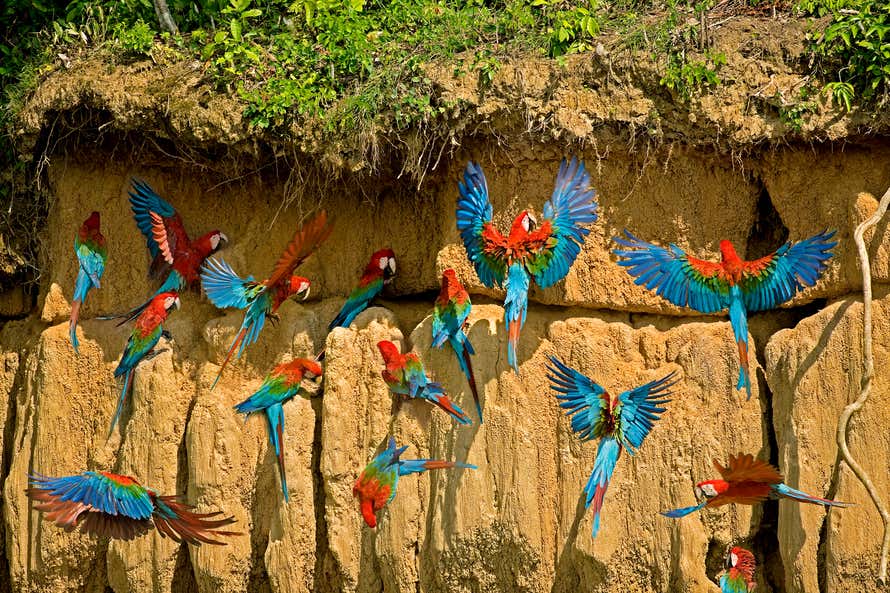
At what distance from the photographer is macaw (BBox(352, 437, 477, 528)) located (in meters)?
6.16

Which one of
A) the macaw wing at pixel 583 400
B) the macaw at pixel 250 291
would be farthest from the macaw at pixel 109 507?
the macaw wing at pixel 583 400

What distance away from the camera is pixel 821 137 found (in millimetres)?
5957

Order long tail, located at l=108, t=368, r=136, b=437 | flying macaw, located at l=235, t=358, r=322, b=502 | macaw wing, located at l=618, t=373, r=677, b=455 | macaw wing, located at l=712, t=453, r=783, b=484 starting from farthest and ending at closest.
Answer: long tail, located at l=108, t=368, r=136, b=437
flying macaw, located at l=235, t=358, r=322, b=502
macaw wing, located at l=618, t=373, r=677, b=455
macaw wing, located at l=712, t=453, r=783, b=484

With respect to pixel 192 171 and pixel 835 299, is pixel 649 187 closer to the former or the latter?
pixel 835 299

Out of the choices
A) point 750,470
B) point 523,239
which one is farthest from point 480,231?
point 750,470

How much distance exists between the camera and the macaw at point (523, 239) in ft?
19.5

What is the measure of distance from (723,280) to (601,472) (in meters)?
0.93

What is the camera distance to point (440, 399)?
20.5 ft

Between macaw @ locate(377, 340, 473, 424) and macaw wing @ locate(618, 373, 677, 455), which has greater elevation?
macaw @ locate(377, 340, 473, 424)

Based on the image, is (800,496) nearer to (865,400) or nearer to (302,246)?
(865,400)

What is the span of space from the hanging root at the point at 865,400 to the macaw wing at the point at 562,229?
109cm

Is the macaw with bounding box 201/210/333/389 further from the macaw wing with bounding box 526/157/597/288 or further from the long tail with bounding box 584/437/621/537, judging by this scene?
the long tail with bounding box 584/437/621/537

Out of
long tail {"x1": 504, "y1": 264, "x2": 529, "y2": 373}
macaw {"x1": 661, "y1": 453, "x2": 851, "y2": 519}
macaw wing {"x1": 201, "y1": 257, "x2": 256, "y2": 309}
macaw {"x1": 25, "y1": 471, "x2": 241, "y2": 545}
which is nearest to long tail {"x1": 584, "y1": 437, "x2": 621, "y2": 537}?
macaw {"x1": 661, "y1": 453, "x2": 851, "y2": 519}

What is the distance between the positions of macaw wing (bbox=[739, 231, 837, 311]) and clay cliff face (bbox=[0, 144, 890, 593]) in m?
0.33
